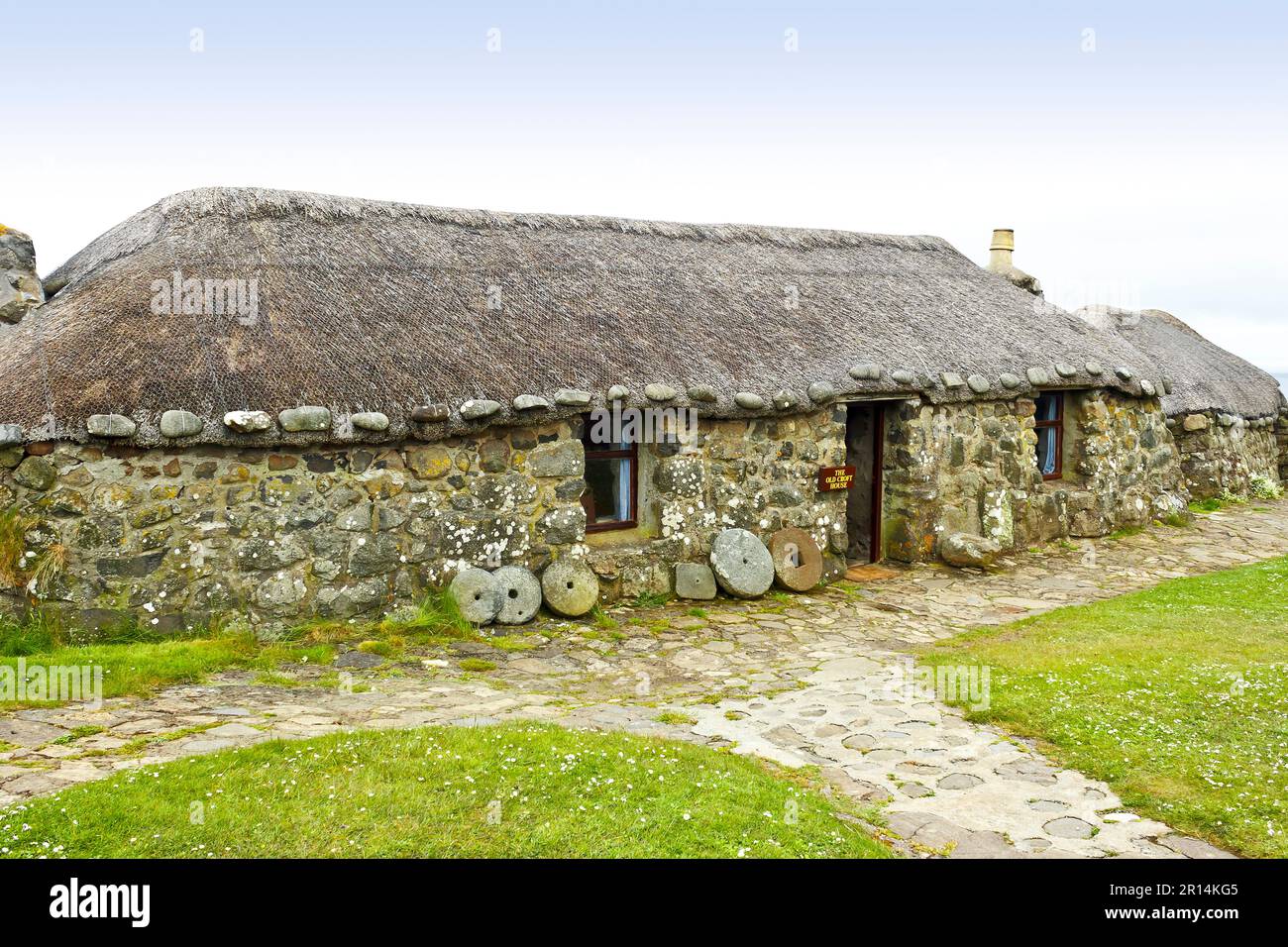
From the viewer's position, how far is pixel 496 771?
19.1 feet

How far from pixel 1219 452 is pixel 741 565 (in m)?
13.8

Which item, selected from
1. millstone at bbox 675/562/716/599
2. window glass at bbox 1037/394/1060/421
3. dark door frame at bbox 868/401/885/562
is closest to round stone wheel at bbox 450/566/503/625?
millstone at bbox 675/562/716/599

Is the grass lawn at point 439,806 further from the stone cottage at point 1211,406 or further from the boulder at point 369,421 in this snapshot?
the stone cottage at point 1211,406

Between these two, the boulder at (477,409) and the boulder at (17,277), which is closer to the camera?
the boulder at (477,409)

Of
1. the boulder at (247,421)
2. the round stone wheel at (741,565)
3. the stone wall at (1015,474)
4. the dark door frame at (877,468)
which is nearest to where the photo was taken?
the boulder at (247,421)

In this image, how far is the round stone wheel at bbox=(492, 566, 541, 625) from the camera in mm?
9969

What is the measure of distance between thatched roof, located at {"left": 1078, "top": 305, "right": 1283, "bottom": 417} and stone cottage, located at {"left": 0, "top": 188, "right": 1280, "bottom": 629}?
463 centimetres

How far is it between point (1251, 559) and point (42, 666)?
578 inches

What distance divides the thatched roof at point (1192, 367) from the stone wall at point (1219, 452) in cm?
26

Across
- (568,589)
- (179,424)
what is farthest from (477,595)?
(179,424)

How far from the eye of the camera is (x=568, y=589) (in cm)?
1028

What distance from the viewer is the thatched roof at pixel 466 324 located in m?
9.16

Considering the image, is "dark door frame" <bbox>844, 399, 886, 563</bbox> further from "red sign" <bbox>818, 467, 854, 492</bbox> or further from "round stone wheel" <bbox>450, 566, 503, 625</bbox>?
"round stone wheel" <bbox>450, 566, 503, 625</bbox>

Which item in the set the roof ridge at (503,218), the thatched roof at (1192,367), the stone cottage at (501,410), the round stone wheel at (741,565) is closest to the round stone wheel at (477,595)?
the stone cottage at (501,410)
